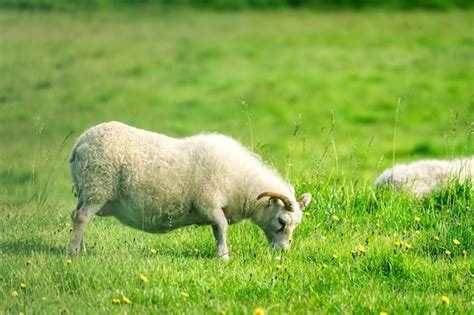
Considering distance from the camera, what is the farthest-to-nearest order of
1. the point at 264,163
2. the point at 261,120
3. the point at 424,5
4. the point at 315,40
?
the point at 424,5 → the point at 315,40 → the point at 261,120 → the point at 264,163

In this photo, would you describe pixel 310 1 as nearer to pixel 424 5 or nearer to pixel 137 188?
pixel 424 5

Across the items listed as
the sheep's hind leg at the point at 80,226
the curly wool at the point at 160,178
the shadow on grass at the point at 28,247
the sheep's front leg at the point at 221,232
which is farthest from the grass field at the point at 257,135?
the curly wool at the point at 160,178

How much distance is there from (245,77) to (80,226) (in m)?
21.2

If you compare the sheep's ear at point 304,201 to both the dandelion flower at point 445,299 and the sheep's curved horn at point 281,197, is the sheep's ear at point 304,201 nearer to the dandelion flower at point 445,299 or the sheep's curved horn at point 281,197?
the sheep's curved horn at point 281,197

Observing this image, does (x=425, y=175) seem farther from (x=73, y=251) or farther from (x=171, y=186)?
(x=73, y=251)

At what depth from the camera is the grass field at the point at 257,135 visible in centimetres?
796

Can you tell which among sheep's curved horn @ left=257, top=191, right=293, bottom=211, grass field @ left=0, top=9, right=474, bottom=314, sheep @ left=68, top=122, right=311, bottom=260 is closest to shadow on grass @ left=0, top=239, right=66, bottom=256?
grass field @ left=0, top=9, right=474, bottom=314

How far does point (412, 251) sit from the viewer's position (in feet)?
30.5

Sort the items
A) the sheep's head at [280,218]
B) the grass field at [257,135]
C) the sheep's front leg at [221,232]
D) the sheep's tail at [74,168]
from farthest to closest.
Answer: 1. the sheep's head at [280,218]
2. the sheep's tail at [74,168]
3. the sheep's front leg at [221,232]
4. the grass field at [257,135]

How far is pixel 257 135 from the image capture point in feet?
80.4

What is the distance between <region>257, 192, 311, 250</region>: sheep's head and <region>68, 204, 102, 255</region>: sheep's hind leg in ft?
4.97

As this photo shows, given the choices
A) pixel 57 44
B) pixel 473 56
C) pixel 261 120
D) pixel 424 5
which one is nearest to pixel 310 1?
pixel 424 5

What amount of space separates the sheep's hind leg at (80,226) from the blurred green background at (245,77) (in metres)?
8.79

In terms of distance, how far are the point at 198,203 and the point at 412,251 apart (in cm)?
197
